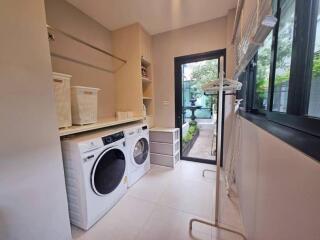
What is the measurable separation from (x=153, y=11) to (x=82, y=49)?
1.22m

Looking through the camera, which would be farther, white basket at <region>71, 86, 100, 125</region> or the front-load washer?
white basket at <region>71, 86, 100, 125</region>

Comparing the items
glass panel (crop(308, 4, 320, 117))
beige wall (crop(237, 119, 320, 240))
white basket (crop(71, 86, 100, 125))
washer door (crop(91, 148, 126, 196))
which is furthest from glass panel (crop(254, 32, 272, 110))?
white basket (crop(71, 86, 100, 125))

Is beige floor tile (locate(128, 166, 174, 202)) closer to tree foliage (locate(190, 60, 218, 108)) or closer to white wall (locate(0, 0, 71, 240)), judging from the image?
white wall (locate(0, 0, 71, 240))

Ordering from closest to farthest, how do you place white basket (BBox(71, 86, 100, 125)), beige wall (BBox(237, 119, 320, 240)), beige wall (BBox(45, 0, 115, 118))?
beige wall (BBox(237, 119, 320, 240)) → white basket (BBox(71, 86, 100, 125)) → beige wall (BBox(45, 0, 115, 118))

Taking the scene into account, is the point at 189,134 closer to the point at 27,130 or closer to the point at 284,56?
the point at 284,56

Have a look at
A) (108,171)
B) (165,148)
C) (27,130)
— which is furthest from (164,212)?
(27,130)

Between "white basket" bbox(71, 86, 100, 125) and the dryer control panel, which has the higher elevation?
"white basket" bbox(71, 86, 100, 125)

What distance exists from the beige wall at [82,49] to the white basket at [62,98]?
1.93 ft

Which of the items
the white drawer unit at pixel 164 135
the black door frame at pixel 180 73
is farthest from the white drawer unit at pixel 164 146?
the black door frame at pixel 180 73

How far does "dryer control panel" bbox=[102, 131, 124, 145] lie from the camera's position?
1561 mm

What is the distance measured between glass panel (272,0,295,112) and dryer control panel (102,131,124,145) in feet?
4.96

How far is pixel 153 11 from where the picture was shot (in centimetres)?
216

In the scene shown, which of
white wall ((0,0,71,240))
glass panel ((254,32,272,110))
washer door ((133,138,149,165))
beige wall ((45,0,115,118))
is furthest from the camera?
washer door ((133,138,149,165))

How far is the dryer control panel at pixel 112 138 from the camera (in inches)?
61.5
